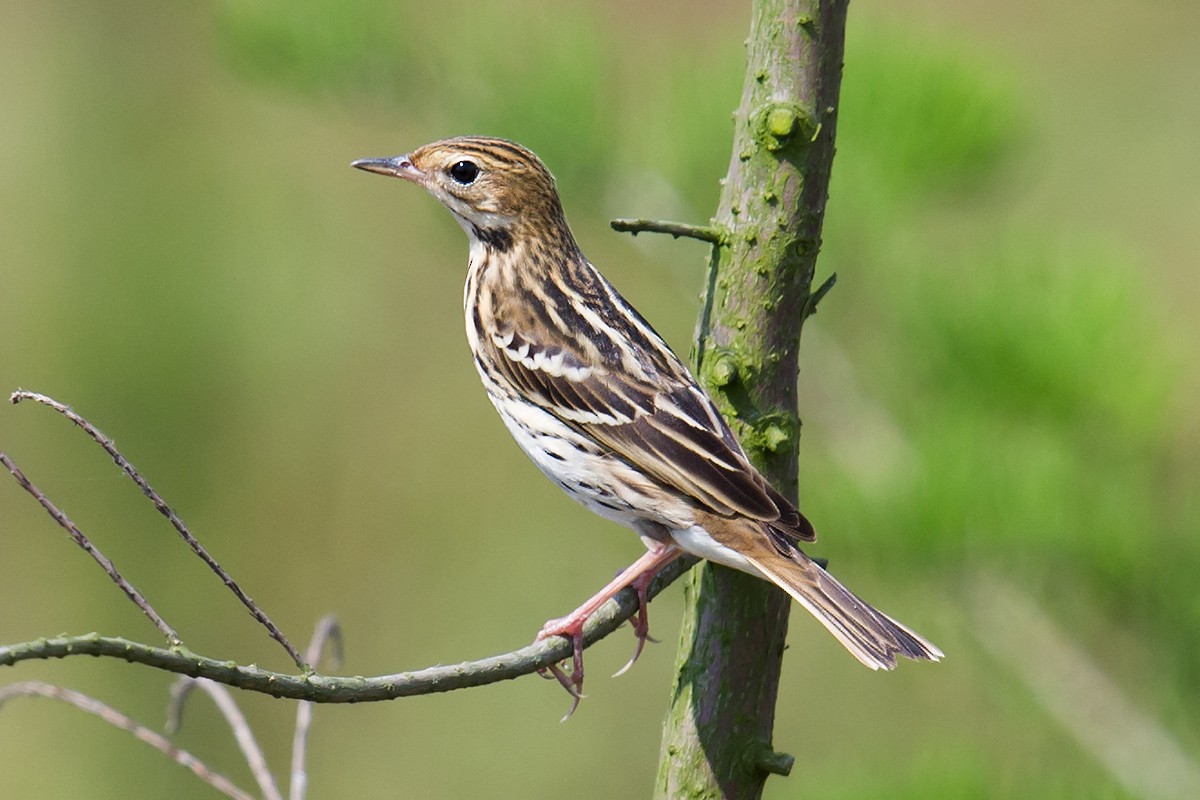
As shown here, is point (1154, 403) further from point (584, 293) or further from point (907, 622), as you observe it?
point (584, 293)

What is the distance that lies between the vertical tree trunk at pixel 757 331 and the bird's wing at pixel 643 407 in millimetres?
93

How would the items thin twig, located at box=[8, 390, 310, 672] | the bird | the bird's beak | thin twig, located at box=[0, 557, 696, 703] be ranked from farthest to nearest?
the bird's beak
the bird
thin twig, located at box=[8, 390, 310, 672]
thin twig, located at box=[0, 557, 696, 703]

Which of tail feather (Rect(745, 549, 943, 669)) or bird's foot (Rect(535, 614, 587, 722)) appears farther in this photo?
tail feather (Rect(745, 549, 943, 669))

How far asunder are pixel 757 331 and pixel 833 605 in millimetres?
588

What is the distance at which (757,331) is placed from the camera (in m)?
2.74

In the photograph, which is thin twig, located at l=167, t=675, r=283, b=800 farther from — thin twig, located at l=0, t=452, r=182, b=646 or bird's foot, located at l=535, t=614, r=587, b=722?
thin twig, located at l=0, t=452, r=182, b=646

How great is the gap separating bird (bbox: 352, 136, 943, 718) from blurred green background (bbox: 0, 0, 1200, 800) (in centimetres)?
62

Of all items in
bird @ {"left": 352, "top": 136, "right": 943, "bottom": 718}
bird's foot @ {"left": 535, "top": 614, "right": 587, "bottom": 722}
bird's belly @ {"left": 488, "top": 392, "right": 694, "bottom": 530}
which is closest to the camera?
bird's foot @ {"left": 535, "top": 614, "right": 587, "bottom": 722}

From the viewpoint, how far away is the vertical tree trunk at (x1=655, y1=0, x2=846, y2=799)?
2666mm

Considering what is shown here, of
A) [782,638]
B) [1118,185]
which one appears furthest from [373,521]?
[782,638]

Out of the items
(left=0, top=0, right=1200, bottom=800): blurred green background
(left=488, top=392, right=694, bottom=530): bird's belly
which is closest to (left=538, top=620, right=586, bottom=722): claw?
(left=488, top=392, right=694, bottom=530): bird's belly

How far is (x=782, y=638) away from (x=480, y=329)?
124 centimetres

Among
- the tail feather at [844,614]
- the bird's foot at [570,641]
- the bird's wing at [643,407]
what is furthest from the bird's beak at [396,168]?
the tail feather at [844,614]

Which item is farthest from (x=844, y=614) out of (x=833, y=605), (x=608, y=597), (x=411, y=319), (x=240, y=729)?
(x=411, y=319)
